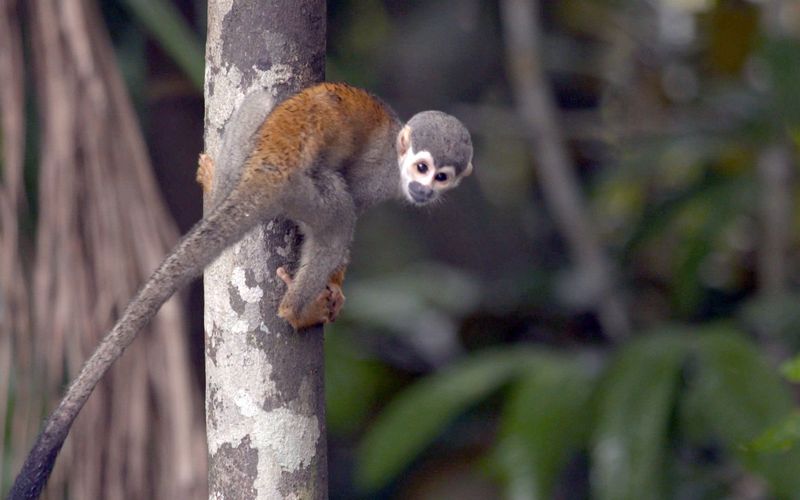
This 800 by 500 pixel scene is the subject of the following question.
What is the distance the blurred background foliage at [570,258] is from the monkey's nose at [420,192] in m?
0.78

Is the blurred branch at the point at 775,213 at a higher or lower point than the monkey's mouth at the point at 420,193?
higher

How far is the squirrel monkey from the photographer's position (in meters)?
1.69

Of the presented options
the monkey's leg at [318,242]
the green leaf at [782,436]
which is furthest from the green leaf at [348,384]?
the green leaf at [782,436]

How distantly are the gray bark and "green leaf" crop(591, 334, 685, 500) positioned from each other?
1.40 metres

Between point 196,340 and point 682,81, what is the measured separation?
9.76 ft

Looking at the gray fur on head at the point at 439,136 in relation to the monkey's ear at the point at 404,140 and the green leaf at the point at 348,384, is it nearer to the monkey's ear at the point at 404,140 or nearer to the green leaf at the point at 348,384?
the monkey's ear at the point at 404,140

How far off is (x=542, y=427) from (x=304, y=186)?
137 centimetres

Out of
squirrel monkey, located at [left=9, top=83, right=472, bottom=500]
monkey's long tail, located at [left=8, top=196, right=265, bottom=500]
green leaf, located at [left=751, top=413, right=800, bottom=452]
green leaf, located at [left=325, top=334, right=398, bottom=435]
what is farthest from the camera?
green leaf, located at [left=325, top=334, right=398, bottom=435]

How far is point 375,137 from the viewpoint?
2328 millimetres

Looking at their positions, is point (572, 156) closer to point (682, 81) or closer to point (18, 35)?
point (682, 81)

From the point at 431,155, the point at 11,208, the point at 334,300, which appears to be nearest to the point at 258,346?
the point at 334,300

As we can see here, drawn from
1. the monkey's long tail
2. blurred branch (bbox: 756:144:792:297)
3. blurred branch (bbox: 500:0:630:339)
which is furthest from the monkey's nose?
blurred branch (bbox: 756:144:792:297)

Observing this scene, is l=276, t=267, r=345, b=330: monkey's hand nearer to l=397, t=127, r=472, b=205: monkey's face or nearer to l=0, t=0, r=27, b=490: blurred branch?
l=397, t=127, r=472, b=205: monkey's face

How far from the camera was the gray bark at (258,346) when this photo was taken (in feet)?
5.53
